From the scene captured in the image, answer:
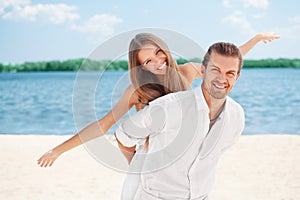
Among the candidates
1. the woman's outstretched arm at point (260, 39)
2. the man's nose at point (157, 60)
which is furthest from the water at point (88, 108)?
the woman's outstretched arm at point (260, 39)

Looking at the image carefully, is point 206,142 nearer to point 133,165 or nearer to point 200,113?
point 200,113

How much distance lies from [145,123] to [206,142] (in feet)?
0.85

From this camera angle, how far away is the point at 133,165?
213 cm

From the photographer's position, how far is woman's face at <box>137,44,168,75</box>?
2.13 metres

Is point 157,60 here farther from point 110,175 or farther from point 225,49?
point 110,175

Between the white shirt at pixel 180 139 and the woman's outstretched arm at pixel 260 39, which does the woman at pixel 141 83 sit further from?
the woman's outstretched arm at pixel 260 39

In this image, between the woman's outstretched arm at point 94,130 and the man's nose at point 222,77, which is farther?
the woman's outstretched arm at point 94,130

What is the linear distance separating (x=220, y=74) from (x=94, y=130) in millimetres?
646

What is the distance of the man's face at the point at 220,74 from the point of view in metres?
1.77

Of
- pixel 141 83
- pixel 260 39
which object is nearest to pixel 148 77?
pixel 141 83

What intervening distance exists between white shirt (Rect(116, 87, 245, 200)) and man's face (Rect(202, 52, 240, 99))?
67mm

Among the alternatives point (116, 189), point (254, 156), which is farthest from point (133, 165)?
point (254, 156)

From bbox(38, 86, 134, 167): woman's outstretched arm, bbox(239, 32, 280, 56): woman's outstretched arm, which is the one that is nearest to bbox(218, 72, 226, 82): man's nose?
bbox(38, 86, 134, 167): woman's outstretched arm

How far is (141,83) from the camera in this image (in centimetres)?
215
